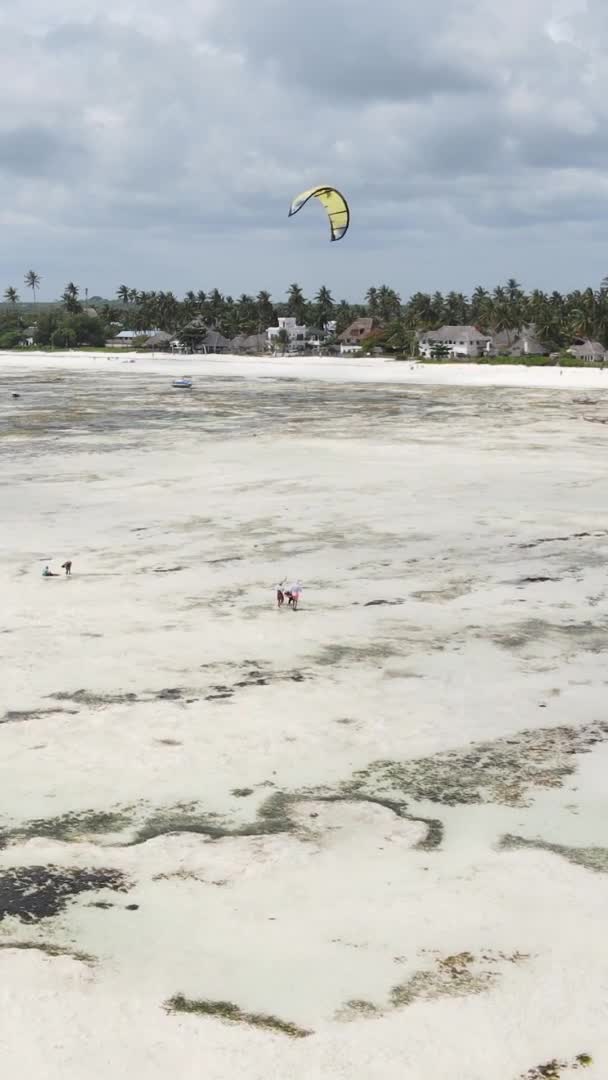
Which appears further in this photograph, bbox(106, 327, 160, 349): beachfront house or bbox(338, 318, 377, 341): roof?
bbox(106, 327, 160, 349): beachfront house

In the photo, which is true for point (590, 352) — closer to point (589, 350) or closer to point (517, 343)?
point (589, 350)

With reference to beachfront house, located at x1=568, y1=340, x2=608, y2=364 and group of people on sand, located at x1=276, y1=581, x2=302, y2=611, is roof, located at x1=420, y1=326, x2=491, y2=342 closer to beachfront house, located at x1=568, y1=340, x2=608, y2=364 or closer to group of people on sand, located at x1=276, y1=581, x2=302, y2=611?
beachfront house, located at x1=568, y1=340, x2=608, y2=364

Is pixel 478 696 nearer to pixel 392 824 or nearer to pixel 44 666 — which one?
pixel 392 824

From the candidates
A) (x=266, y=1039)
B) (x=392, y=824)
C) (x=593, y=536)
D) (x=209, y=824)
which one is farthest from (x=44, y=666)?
(x=593, y=536)

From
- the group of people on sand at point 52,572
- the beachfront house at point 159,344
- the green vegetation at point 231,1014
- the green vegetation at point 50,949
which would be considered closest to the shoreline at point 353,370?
the beachfront house at point 159,344

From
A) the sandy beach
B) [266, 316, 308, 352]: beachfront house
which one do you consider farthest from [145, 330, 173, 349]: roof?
the sandy beach

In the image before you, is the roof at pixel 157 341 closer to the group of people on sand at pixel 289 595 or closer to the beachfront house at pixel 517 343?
the beachfront house at pixel 517 343
